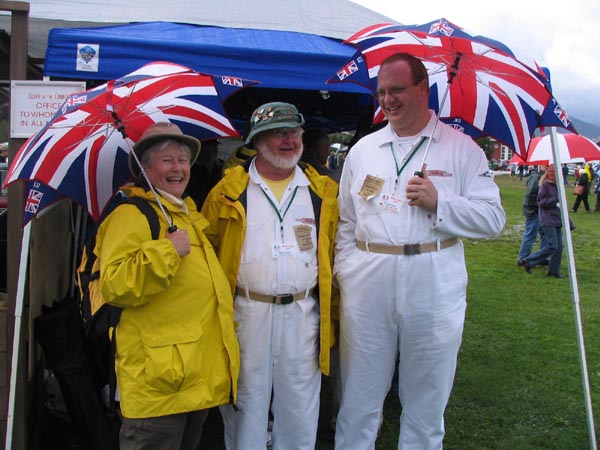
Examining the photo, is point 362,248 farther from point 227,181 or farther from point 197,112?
point 197,112

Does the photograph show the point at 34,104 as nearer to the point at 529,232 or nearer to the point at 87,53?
the point at 87,53

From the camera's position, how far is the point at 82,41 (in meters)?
3.12

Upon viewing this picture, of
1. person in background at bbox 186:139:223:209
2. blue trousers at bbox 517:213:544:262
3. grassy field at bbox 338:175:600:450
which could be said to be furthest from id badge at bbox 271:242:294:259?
blue trousers at bbox 517:213:544:262

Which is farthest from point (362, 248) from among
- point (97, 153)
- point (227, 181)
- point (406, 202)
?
point (97, 153)

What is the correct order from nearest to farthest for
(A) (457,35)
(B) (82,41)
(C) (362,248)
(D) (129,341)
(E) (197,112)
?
(D) (129,341)
(A) (457,35)
(C) (362,248)
(E) (197,112)
(B) (82,41)

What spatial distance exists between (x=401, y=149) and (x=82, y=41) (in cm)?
194

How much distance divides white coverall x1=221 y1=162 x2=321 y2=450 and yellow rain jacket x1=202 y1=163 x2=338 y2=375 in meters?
0.03

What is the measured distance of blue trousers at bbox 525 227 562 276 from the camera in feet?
28.0

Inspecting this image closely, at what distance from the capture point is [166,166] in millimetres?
2340

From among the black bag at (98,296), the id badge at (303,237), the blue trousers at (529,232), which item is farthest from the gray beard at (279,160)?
the blue trousers at (529,232)

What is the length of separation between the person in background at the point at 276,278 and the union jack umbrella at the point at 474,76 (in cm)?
70

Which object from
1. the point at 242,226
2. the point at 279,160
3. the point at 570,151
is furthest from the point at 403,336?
the point at 570,151

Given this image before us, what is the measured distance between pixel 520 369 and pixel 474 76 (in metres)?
3.06

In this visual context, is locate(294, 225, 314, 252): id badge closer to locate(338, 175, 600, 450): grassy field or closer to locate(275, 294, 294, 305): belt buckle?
locate(275, 294, 294, 305): belt buckle
